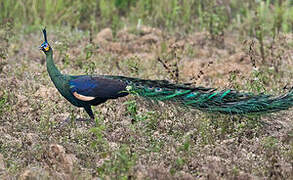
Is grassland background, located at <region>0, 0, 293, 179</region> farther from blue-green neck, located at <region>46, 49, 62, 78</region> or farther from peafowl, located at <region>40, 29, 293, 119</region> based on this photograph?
blue-green neck, located at <region>46, 49, 62, 78</region>

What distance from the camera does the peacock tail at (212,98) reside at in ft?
19.2

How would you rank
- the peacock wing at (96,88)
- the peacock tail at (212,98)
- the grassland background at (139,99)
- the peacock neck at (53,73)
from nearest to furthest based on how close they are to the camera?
the grassland background at (139,99) < the peacock tail at (212,98) < the peacock wing at (96,88) < the peacock neck at (53,73)

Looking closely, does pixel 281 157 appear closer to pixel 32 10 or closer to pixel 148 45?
pixel 148 45

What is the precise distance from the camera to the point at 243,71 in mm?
8734

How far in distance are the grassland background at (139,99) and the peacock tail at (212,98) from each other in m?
0.17

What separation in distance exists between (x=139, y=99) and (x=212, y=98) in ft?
2.77

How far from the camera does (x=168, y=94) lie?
6.16m

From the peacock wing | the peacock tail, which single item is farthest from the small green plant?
the peacock wing

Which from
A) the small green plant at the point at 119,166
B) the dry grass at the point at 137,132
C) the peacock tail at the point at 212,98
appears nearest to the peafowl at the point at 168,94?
the peacock tail at the point at 212,98

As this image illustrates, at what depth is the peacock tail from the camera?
585 cm

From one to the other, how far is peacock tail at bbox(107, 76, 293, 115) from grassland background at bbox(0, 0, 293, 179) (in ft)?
0.54

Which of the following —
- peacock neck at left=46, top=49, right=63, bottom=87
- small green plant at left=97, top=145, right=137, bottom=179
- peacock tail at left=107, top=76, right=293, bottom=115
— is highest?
peacock neck at left=46, top=49, right=63, bottom=87

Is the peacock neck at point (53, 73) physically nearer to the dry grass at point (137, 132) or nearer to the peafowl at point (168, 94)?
the peafowl at point (168, 94)

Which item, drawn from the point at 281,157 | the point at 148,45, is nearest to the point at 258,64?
the point at 148,45
